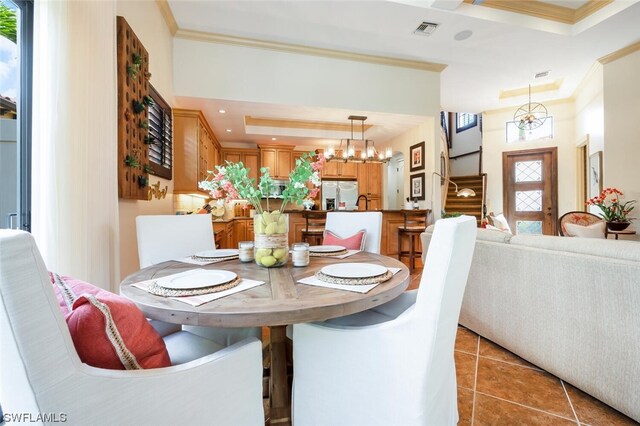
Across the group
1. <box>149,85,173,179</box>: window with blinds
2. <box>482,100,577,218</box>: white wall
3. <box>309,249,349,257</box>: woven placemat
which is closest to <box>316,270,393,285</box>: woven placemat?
<box>309,249,349,257</box>: woven placemat

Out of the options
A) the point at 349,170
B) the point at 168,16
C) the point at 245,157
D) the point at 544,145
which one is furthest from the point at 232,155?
the point at 544,145

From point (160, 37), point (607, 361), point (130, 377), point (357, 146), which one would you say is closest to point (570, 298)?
point (607, 361)

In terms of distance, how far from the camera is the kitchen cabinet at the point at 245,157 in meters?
5.83

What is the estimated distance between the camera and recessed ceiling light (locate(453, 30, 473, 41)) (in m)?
3.27

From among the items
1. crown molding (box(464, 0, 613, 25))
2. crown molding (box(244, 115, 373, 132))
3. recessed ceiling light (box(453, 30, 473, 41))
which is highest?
crown molding (box(464, 0, 613, 25))

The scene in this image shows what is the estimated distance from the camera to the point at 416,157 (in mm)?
4781

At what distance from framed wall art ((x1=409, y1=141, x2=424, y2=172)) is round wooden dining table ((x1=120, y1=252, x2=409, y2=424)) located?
3.78 metres

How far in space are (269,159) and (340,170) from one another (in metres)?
1.73

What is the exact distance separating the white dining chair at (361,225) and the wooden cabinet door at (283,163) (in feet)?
12.1

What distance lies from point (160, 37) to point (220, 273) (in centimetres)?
289

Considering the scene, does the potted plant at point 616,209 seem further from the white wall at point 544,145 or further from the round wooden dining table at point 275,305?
the round wooden dining table at point 275,305

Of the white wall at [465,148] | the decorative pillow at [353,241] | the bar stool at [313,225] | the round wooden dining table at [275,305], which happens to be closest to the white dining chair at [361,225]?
the decorative pillow at [353,241]

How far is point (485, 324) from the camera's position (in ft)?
6.71

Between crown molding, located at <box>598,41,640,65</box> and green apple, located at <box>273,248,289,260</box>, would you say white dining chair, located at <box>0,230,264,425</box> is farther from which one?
crown molding, located at <box>598,41,640,65</box>
